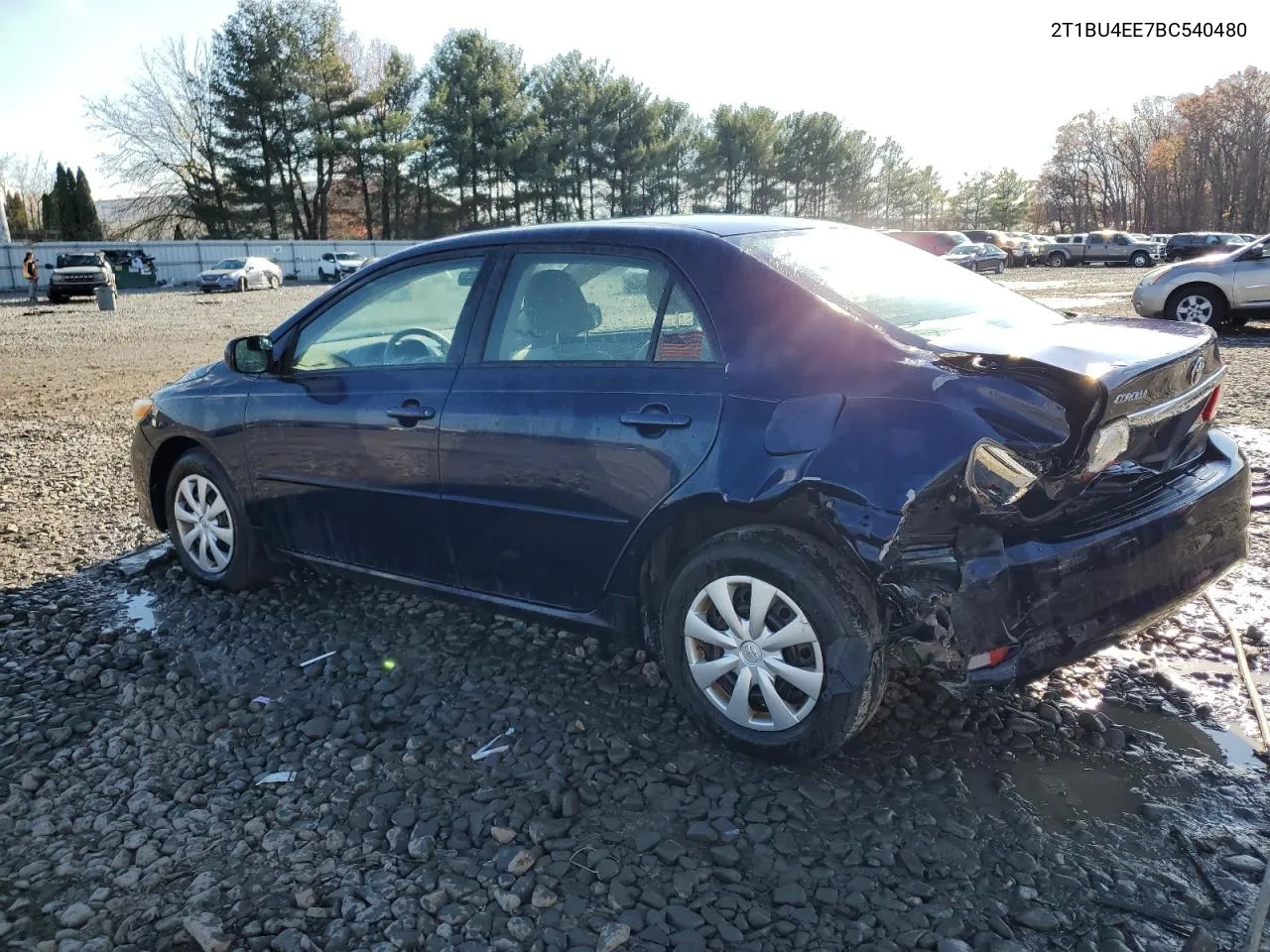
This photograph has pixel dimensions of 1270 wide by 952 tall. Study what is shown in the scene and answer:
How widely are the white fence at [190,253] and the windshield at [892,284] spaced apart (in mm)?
42333

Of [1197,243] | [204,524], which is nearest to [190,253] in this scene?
[1197,243]

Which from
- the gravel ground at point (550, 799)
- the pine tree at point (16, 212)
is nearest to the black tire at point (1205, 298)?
the gravel ground at point (550, 799)

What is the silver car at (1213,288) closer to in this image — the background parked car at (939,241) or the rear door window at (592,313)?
the rear door window at (592,313)

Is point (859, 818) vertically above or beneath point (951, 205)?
beneath

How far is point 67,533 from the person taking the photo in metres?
5.92

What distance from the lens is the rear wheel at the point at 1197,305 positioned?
13031 mm

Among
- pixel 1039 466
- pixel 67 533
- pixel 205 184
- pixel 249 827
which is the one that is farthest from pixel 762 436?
pixel 205 184

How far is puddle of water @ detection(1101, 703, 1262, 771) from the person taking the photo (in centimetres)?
307

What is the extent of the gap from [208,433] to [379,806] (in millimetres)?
2377

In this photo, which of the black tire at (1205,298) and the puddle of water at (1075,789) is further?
the black tire at (1205,298)

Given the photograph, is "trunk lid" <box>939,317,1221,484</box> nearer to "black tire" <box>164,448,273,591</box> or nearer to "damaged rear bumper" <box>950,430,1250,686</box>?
"damaged rear bumper" <box>950,430,1250,686</box>

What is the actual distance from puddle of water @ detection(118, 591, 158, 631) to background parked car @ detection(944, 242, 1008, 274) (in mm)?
39219

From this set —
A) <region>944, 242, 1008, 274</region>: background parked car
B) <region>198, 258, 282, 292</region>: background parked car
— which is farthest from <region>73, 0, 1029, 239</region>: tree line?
<region>944, 242, 1008, 274</region>: background parked car

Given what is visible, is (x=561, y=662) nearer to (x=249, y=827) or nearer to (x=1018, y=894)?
(x=249, y=827)
